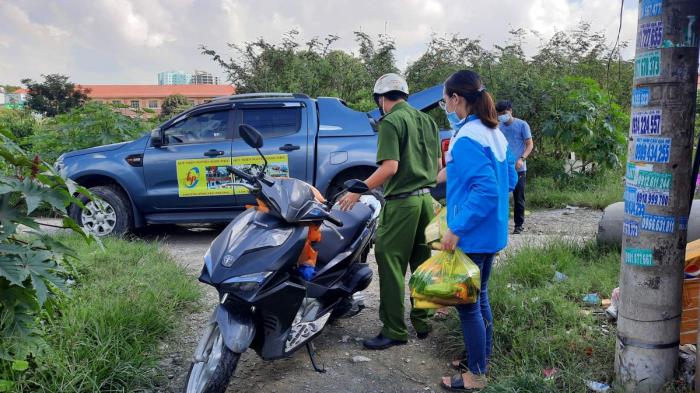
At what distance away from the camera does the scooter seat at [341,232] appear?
370 centimetres

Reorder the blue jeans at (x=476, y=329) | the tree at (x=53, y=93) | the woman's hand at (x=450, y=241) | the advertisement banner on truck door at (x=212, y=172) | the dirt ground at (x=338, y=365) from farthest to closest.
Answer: the tree at (x=53, y=93)
the advertisement banner on truck door at (x=212, y=172)
the dirt ground at (x=338, y=365)
the blue jeans at (x=476, y=329)
the woman's hand at (x=450, y=241)

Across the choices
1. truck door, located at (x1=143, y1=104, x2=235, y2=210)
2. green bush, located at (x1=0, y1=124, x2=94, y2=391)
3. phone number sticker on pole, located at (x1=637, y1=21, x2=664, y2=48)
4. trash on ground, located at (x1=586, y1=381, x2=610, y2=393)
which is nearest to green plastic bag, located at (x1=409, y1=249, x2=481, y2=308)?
trash on ground, located at (x1=586, y1=381, x2=610, y2=393)

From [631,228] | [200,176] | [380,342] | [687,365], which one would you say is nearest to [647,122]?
[631,228]

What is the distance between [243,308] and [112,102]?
8.38 m

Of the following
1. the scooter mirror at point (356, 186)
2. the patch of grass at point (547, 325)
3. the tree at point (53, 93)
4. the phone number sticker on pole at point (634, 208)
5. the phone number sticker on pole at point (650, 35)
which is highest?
the tree at point (53, 93)

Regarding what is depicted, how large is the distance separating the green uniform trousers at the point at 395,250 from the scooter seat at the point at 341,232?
0.53 ft

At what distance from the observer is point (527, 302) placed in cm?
395

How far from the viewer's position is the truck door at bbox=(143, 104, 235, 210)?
7066mm

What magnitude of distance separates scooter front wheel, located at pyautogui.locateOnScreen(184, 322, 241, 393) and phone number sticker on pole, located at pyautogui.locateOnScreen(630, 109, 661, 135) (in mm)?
2309

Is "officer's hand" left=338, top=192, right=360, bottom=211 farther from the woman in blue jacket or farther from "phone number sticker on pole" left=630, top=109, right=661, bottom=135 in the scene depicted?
"phone number sticker on pole" left=630, top=109, right=661, bottom=135

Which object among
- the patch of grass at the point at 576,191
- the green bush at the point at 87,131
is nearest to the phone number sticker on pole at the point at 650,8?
the patch of grass at the point at 576,191

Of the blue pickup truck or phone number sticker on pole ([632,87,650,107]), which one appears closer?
phone number sticker on pole ([632,87,650,107])

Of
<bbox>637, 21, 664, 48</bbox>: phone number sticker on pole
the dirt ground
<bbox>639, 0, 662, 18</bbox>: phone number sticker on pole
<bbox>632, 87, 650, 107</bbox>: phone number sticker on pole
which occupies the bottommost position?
Result: the dirt ground

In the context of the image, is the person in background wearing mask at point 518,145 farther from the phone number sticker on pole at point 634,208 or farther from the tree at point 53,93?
the tree at point 53,93
